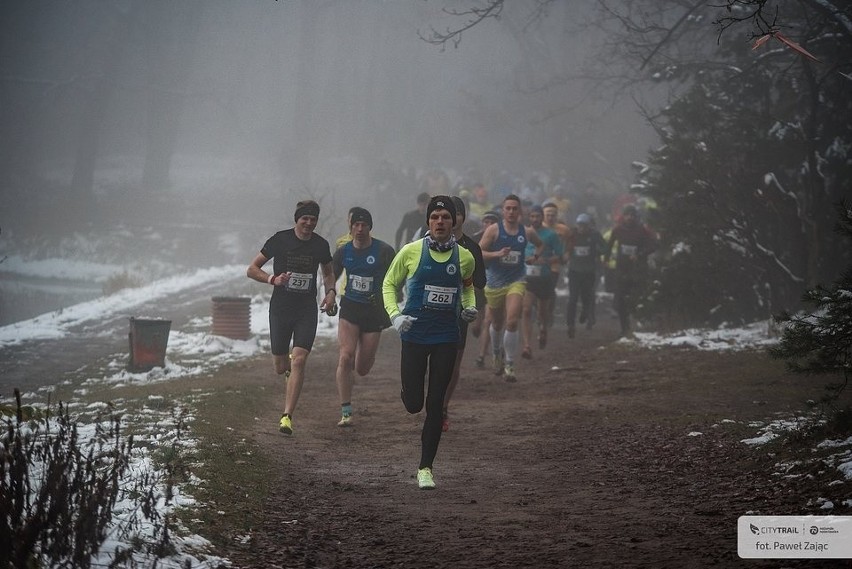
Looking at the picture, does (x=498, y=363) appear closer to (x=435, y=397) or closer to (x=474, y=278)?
(x=474, y=278)

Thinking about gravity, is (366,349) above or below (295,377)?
above

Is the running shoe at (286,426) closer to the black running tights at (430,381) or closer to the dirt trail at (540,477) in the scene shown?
the dirt trail at (540,477)

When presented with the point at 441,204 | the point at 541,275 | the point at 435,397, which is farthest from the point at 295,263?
the point at 541,275

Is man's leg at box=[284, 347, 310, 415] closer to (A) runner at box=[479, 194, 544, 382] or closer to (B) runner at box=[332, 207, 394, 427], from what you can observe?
(B) runner at box=[332, 207, 394, 427]

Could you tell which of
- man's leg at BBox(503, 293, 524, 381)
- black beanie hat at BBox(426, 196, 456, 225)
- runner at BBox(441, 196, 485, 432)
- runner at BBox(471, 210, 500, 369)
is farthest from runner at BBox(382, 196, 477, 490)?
runner at BBox(471, 210, 500, 369)

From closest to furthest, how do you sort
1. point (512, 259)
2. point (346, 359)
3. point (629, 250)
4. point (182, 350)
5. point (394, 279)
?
point (394, 279)
point (346, 359)
point (512, 259)
point (182, 350)
point (629, 250)

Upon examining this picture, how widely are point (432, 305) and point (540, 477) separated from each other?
5.22 feet

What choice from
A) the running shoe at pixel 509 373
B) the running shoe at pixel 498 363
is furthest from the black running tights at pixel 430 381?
the running shoe at pixel 498 363

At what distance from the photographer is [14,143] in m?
50.2

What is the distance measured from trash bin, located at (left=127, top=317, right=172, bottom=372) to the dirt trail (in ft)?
7.08

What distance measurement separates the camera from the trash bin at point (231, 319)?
16.8 meters

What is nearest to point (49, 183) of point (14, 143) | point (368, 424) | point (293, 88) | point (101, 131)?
point (14, 143)

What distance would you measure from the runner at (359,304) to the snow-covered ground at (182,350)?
179cm

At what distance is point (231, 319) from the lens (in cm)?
1689
